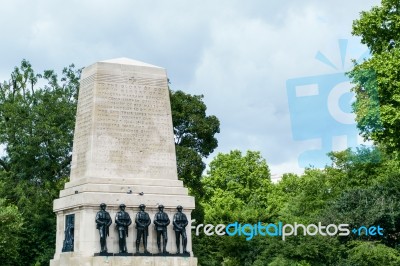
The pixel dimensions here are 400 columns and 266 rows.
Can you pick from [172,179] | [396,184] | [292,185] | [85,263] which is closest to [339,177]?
[396,184]

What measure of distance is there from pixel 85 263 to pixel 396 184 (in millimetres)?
19340

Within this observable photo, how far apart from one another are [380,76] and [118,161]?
12.9m

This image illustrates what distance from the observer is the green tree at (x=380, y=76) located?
1341 inches

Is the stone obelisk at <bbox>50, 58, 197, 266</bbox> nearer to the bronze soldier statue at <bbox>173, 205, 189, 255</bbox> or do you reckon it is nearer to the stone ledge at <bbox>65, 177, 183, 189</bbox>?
the stone ledge at <bbox>65, 177, 183, 189</bbox>

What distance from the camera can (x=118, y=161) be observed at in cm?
2745

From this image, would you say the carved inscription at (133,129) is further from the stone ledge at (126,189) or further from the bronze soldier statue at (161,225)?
the bronze soldier statue at (161,225)

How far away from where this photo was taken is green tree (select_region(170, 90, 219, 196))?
45906mm

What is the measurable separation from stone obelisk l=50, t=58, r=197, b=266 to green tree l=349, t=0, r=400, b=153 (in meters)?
10.2

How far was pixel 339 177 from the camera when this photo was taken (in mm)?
51562

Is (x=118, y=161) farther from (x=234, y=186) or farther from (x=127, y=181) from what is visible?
(x=234, y=186)

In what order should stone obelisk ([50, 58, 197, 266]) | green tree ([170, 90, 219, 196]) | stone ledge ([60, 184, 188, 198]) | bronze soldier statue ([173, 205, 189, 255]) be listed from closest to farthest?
stone obelisk ([50, 58, 197, 266]) → stone ledge ([60, 184, 188, 198]) → bronze soldier statue ([173, 205, 189, 255]) → green tree ([170, 90, 219, 196])

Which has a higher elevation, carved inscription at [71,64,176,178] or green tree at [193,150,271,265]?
green tree at [193,150,271,265]
